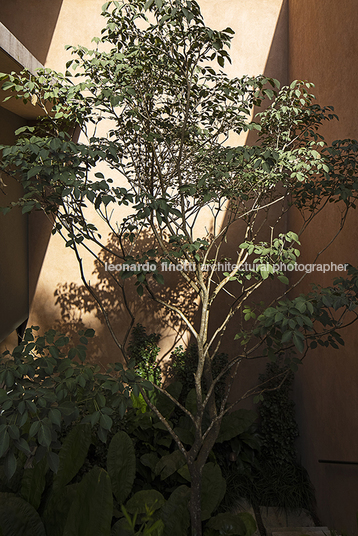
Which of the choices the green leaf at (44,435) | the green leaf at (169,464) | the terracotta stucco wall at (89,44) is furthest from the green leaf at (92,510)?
the terracotta stucco wall at (89,44)

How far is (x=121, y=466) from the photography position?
11.2 feet

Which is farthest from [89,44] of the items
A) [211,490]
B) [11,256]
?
[211,490]

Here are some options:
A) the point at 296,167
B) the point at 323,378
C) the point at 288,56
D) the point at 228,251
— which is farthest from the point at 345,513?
the point at 288,56

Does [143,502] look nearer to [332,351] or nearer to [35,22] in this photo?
[332,351]

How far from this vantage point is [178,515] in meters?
2.98

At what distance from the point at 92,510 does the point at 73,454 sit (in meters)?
0.86

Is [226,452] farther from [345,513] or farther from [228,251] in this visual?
[228,251]

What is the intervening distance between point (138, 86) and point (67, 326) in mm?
3653

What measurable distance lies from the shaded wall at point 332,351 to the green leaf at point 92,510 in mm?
1899

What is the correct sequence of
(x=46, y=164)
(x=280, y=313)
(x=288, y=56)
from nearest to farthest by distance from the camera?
(x=280, y=313)
(x=46, y=164)
(x=288, y=56)

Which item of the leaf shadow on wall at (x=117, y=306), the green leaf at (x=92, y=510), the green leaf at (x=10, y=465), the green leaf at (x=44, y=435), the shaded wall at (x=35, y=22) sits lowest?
the green leaf at (x=92, y=510)

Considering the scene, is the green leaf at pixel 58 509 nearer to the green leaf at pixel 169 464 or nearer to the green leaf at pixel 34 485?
the green leaf at pixel 34 485

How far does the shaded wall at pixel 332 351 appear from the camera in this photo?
3.03 metres

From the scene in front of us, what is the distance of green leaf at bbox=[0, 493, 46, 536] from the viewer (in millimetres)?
2638
